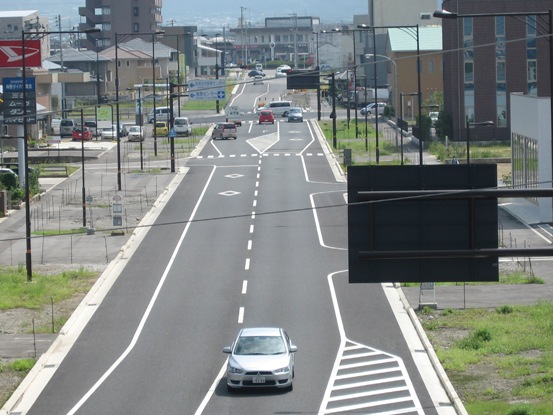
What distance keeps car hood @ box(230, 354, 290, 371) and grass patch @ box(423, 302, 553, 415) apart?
13.7ft

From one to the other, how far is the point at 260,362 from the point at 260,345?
982 mm

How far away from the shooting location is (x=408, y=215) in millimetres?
20031

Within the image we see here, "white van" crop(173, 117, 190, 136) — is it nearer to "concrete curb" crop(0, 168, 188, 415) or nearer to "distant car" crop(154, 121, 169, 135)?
"distant car" crop(154, 121, 169, 135)

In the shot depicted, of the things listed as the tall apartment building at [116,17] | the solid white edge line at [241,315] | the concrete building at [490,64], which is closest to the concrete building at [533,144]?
the solid white edge line at [241,315]

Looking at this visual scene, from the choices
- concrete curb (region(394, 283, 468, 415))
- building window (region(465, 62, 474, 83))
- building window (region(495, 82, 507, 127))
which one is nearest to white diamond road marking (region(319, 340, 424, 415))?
concrete curb (region(394, 283, 468, 415))

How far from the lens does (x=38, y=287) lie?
131 feet

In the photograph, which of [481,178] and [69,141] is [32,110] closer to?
[69,141]

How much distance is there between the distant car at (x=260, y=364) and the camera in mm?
27188

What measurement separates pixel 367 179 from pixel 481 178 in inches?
84.3

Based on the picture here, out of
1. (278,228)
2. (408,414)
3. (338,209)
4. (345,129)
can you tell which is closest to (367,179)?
(408,414)

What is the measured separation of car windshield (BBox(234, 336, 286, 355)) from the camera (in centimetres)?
2800

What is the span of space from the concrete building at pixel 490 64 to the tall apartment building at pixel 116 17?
112m

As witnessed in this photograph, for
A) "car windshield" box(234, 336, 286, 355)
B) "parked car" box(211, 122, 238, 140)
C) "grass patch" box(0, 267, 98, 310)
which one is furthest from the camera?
"parked car" box(211, 122, 238, 140)

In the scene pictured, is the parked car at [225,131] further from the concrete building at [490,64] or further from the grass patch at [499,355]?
the grass patch at [499,355]
